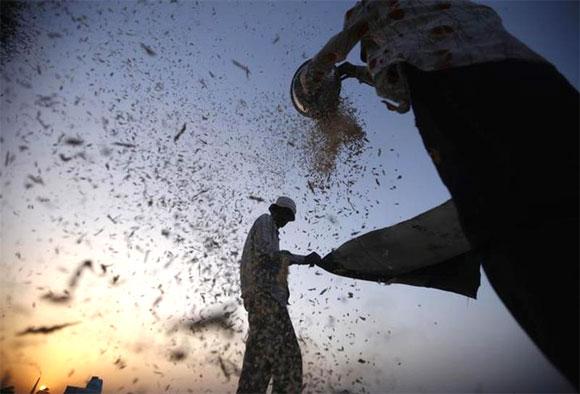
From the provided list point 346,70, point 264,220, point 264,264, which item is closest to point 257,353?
point 264,264

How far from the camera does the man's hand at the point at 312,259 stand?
3.83 metres

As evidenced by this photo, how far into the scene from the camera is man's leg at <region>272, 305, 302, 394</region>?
13.1 feet

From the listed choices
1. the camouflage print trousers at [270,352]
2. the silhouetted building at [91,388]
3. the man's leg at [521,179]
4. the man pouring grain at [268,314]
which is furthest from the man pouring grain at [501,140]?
the silhouetted building at [91,388]

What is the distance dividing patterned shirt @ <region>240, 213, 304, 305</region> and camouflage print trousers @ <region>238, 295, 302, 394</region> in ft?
0.33

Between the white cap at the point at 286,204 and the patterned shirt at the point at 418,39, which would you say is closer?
the patterned shirt at the point at 418,39

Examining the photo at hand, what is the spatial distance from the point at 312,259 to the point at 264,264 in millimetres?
777

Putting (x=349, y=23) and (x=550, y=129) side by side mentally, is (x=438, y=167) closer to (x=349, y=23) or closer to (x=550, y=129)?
(x=550, y=129)

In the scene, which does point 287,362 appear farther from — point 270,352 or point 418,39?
point 418,39

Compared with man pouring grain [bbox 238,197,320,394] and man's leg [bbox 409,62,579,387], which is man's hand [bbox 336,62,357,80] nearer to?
man's leg [bbox 409,62,579,387]

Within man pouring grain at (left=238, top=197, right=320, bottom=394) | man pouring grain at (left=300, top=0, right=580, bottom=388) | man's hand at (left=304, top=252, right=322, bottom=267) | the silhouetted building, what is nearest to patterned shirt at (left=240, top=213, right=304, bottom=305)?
man pouring grain at (left=238, top=197, right=320, bottom=394)

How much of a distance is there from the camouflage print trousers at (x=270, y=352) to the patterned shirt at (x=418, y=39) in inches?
112

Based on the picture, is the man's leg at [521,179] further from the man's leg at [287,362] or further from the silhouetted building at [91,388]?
the silhouetted building at [91,388]

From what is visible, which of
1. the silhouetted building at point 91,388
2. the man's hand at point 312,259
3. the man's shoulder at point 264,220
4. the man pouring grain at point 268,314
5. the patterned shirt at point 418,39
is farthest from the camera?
the silhouetted building at point 91,388

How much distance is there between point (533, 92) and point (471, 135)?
0.24 m
